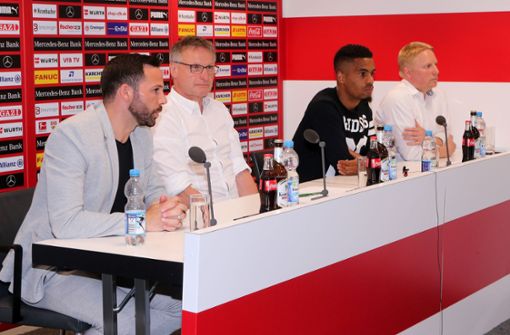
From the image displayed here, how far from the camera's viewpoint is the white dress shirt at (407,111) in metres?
5.33

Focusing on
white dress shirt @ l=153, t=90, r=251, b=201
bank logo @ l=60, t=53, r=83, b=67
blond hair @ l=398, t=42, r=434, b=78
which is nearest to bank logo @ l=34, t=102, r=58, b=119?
bank logo @ l=60, t=53, r=83, b=67

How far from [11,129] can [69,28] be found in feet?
2.37

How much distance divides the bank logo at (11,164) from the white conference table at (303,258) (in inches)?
58.1

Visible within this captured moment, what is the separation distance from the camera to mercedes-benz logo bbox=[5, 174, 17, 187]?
15.3 ft

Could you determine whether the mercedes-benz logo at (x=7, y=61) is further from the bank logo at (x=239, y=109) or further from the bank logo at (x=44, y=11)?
the bank logo at (x=239, y=109)

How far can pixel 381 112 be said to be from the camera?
18.2 feet

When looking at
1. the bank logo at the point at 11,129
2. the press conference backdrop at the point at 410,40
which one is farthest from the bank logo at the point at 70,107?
the press conference backdrop at the point at 410,40

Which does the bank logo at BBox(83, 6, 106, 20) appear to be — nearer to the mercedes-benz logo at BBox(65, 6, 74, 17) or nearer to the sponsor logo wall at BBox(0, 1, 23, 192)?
the mercedes-benz logo at BBox(65, 6, 74, 17)

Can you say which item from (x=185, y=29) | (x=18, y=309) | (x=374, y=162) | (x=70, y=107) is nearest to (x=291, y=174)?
(x=374, y=162)

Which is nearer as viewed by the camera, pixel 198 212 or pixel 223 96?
pixel 198 212

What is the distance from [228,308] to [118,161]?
0.99m

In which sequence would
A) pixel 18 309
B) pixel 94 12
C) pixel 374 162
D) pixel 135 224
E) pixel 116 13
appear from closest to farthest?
pixel 135 224 → pixel 18 309 → pixel 374 162 → pixel 94 12 → pixel 116 13

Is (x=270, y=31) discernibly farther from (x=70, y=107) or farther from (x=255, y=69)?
(x=70, y=107)

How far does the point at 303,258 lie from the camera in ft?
10.2
